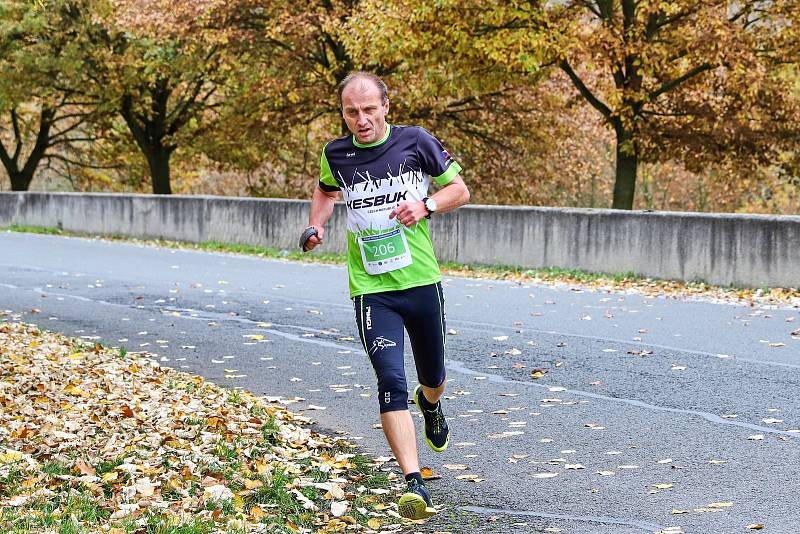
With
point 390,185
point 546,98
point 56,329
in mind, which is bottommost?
point 56,329

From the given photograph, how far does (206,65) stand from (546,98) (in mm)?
9380

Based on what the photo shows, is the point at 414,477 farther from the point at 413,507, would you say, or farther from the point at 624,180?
the point at 624,180

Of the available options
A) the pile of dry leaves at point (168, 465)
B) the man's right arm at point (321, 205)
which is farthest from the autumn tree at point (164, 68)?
the man's right arm at point (321, 205)

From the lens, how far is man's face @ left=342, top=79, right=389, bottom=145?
551 cm

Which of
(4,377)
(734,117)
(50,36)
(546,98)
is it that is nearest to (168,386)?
(4,377)

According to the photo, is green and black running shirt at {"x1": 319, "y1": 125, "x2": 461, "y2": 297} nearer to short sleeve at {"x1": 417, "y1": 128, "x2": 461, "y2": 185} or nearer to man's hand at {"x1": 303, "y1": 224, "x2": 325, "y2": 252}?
short sleeve at {"x1": 417, "y1": 128, "x2": 461, "y2": 185}

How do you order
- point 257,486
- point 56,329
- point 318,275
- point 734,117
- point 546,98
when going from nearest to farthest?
1. point 257,486
2. point 56,329
3. point 318,275
4. point 734,117
5. point 546,98

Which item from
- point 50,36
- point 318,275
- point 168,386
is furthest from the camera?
point 50,36

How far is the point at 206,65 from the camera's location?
3591cm

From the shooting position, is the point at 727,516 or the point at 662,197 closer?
the point at 727,516

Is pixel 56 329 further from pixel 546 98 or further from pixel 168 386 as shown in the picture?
pixel 546 98

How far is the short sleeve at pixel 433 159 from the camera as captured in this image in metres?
5.64

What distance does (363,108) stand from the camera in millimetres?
5516

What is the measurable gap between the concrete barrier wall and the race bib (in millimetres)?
11214
